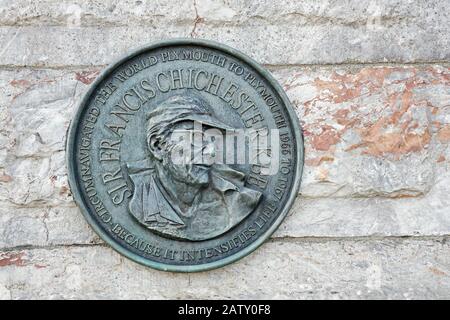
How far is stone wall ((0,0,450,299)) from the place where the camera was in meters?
3.55

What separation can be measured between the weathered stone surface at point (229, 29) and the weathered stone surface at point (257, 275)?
91 centimetres

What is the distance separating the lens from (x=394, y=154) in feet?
11.7

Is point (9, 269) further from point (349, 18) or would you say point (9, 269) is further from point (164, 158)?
point (349, 18)

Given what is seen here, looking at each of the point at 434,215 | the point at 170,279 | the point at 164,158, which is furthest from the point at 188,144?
the point at 434,215

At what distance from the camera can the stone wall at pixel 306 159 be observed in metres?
3.55

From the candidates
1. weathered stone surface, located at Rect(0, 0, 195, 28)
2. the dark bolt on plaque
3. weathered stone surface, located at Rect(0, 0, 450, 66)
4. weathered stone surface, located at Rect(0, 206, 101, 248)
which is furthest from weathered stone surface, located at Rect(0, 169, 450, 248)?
weathered stone surface, located at Rect(0, 0, 195, 28)

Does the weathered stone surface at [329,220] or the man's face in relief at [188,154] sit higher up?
the man's face in relief at [188,154]

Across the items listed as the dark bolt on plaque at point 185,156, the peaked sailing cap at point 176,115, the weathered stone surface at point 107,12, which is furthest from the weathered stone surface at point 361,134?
the weathered stone surface at point 107,12

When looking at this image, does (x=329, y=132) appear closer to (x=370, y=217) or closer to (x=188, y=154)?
(x=370, y=217)

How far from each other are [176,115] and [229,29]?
1.65 ft

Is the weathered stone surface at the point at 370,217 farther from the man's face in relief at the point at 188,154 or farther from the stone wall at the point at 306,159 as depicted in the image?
the man's face in relief at the point at 188,154

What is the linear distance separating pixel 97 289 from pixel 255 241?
781 millimetres

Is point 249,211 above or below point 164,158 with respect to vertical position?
below

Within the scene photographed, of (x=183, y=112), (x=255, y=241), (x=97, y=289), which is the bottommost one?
(x=97, y=289)
